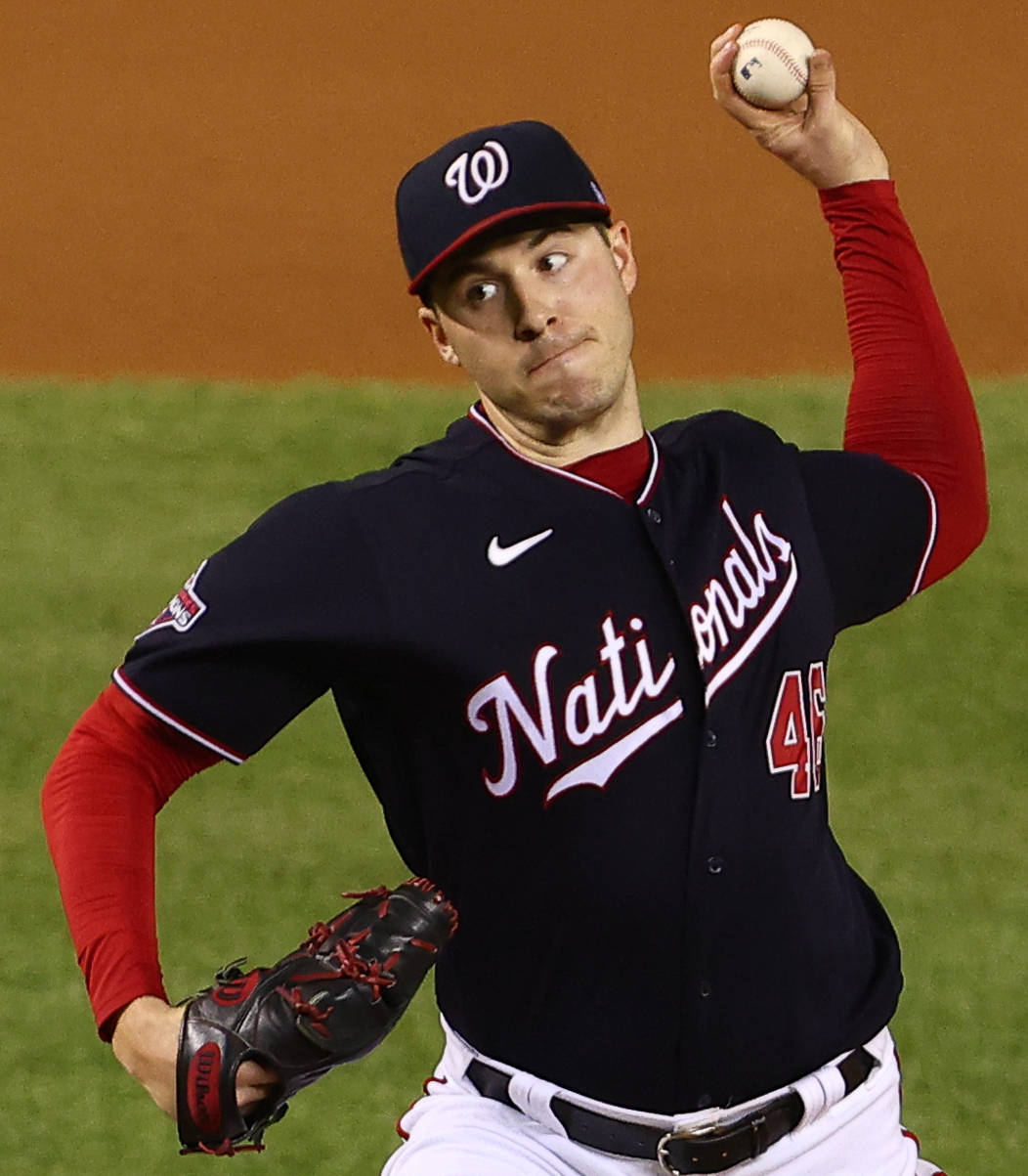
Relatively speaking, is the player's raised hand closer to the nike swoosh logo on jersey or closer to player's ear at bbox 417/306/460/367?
player's ear at bbox 417/306/460/367

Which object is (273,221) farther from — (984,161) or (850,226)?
(850,226)

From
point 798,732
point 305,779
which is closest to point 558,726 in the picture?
point 798,732

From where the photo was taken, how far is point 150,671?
2771 millimetres

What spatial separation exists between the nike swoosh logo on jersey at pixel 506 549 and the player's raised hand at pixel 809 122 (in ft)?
2.68

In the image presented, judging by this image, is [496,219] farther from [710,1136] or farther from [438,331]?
[710,1136]

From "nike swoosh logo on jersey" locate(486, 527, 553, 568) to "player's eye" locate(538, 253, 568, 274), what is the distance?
38 cm

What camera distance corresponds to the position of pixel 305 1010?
259 cm

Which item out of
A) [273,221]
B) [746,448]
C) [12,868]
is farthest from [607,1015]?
[273,221]

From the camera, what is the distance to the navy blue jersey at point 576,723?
2.79 meters

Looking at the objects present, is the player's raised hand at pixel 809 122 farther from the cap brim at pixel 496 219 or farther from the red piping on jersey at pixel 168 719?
the red piping on jersey at pixel 168 719

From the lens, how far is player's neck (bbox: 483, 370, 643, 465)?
2.97 m

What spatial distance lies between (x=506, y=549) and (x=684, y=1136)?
839 millimetres

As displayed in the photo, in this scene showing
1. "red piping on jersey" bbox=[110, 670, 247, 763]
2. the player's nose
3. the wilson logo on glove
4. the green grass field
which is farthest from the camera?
the green grass field

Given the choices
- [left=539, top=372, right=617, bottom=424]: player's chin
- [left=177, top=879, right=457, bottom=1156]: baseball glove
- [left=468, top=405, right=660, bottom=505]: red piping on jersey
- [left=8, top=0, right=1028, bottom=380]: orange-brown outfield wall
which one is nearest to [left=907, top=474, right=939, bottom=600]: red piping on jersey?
[left=468, top=405, right=660, bottom=505]: red piping on jersey
